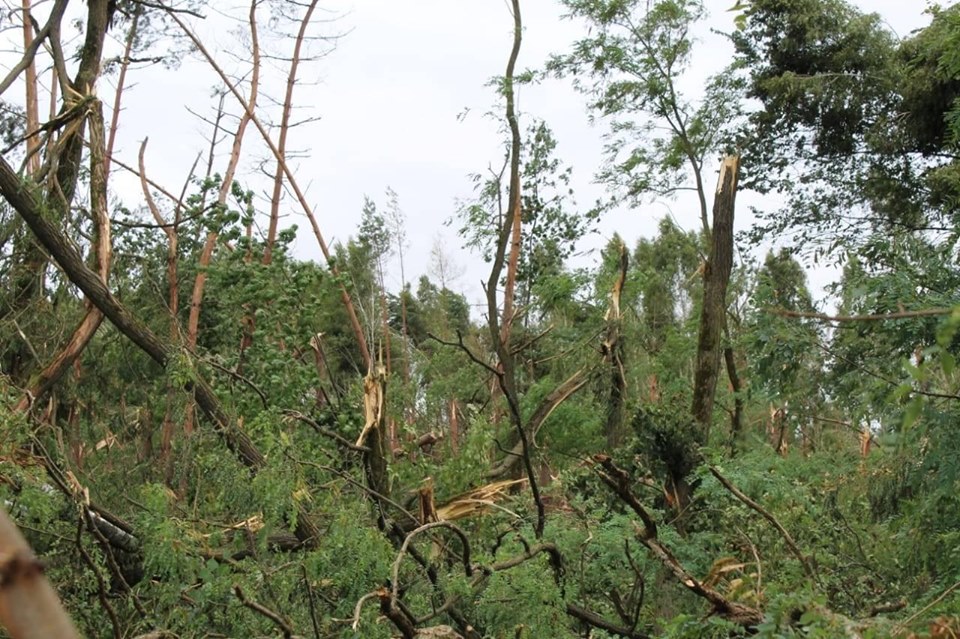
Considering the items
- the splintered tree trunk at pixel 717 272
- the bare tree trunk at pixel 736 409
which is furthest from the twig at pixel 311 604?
the bare tree trunk at pixel 736 409

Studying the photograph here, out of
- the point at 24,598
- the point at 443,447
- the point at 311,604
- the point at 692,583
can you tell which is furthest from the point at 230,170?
the point at 24,598

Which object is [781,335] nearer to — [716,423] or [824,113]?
[716,423]

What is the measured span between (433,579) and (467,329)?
17.5 m

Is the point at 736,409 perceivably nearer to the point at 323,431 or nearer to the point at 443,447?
the point at 443,447

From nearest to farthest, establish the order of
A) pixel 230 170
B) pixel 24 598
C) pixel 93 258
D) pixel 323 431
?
pixel 24 598 → pixel 323 431 → pixel 93 258 → pixel 230 170

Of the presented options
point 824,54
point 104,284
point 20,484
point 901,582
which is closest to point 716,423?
point 901,582

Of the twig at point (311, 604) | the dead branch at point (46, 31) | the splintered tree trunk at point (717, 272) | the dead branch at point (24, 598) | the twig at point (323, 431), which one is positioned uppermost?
the dead branch at point (46, 31)

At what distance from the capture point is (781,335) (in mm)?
5098

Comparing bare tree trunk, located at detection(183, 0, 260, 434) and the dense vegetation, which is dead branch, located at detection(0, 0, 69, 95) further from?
bare tree trunk, located at detection(183, 0, 260, 434)

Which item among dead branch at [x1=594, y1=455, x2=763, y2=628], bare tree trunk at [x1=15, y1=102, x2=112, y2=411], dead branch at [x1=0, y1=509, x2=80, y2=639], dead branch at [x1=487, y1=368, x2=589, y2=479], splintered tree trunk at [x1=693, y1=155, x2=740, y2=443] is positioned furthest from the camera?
dead branch at [x1=487, y1=368, x2=589, y2=479]

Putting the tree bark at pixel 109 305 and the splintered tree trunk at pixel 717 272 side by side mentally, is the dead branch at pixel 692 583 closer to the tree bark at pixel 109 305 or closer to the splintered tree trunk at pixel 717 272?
the tree bark at pixel 109 305

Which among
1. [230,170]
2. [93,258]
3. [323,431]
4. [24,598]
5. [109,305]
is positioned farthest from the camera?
[230,170]

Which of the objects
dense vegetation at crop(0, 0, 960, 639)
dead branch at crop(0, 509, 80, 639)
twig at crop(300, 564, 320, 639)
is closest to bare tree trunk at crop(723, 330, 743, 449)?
dense vegetation at crop(0, 0, 960, 639)

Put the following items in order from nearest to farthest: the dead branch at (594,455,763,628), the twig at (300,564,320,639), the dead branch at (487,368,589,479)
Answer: the dead branch at (594,455,763,628) → the twig at (300,564,320,639) → the dead branch at (487,368,589,479)
